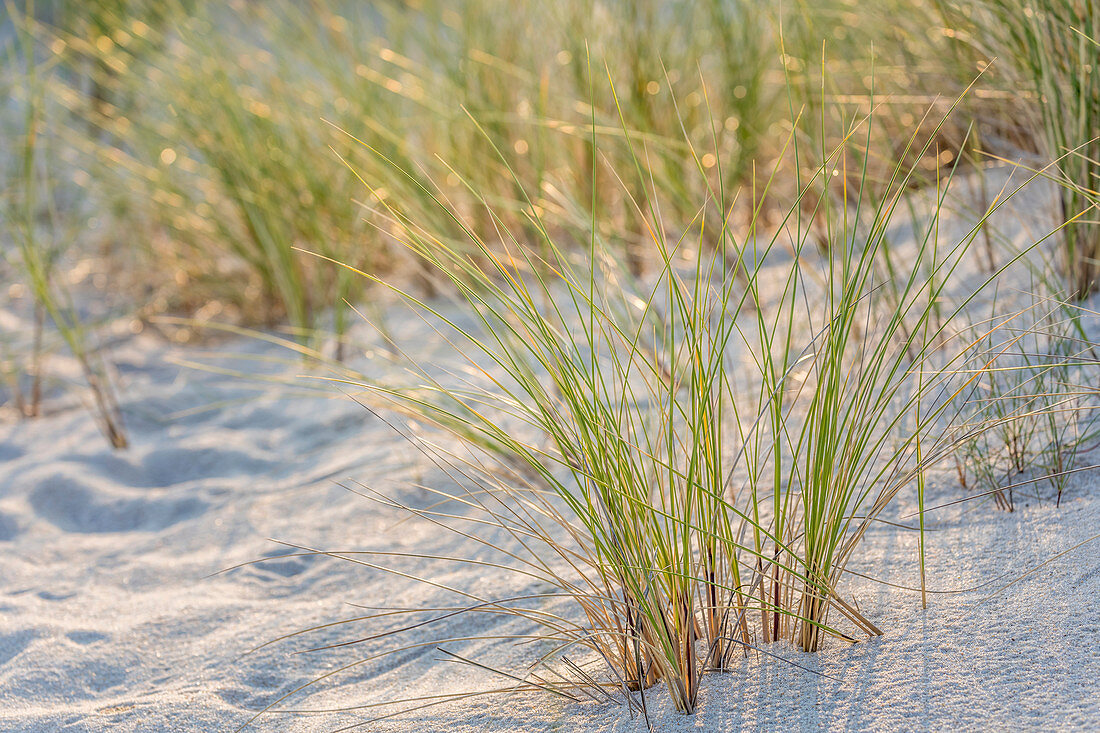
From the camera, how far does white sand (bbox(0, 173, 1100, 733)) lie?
0.95 meters

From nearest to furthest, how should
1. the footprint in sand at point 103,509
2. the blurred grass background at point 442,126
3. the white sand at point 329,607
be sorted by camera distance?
the white sand at point 329,607 < the footprint in sand at point 103,509 < the blurred grass background at point 442,126

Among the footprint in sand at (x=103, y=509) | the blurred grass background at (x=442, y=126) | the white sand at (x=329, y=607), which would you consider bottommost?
the footprint in sand at (x=103, y=509)

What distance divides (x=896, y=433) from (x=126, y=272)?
3356mm

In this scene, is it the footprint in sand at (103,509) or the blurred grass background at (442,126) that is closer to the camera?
the footprint in sand at (103,509)

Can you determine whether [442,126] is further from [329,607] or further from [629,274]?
[329,607]

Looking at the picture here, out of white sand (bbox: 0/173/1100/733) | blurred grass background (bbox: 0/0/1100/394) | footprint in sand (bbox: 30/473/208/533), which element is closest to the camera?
white sand (bbox: 0/173/1100/733)

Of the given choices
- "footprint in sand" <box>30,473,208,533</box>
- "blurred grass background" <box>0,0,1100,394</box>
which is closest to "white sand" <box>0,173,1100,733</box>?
"footprint in sand" <box>30,473,208,533</box>

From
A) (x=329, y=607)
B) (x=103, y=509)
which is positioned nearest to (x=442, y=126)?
(x=103, y=509)

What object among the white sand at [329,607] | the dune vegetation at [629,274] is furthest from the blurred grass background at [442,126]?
the white sand at [329,607]

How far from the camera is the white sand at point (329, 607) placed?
948 mm

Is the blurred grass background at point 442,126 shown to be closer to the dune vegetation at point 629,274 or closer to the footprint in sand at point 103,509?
the dune vegetation at point 629,274

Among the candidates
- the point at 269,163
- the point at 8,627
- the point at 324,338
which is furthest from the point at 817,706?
the point at 269,163

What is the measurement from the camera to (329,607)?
1.47 metres

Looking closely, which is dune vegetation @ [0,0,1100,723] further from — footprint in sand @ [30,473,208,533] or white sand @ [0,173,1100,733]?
footprint in sand @ [30,473,208,533]
